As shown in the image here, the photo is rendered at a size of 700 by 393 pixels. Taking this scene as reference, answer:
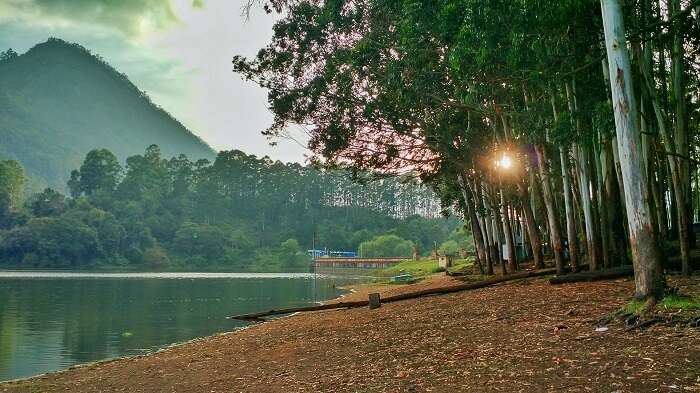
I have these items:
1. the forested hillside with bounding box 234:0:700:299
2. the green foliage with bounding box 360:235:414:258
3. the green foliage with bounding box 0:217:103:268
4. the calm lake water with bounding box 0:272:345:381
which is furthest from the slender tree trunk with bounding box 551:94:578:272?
the green foliage with bounding box 0:217:103:268

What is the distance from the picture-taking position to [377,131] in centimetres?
2956

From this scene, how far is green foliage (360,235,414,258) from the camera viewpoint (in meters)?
135

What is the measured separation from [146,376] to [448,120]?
59.7 ft

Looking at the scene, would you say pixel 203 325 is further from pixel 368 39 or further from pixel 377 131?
pixel 368 39

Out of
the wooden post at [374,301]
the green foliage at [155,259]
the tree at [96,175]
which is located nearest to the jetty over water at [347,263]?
the green foliage at [155,259]

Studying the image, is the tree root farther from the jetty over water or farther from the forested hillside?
the jetty over water

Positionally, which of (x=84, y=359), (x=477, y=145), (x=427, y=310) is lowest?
(x=84, y=359)

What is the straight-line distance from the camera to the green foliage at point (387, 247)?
135 meters

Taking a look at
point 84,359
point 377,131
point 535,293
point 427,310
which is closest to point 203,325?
point 84,359

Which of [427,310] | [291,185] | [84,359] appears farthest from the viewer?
[291,185]

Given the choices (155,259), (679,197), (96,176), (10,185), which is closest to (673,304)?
(679,197)

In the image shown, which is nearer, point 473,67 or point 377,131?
point 473,67

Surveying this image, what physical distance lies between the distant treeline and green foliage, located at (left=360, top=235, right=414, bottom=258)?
0.89 ft

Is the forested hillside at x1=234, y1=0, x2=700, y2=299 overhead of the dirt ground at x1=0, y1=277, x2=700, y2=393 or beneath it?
overhead
